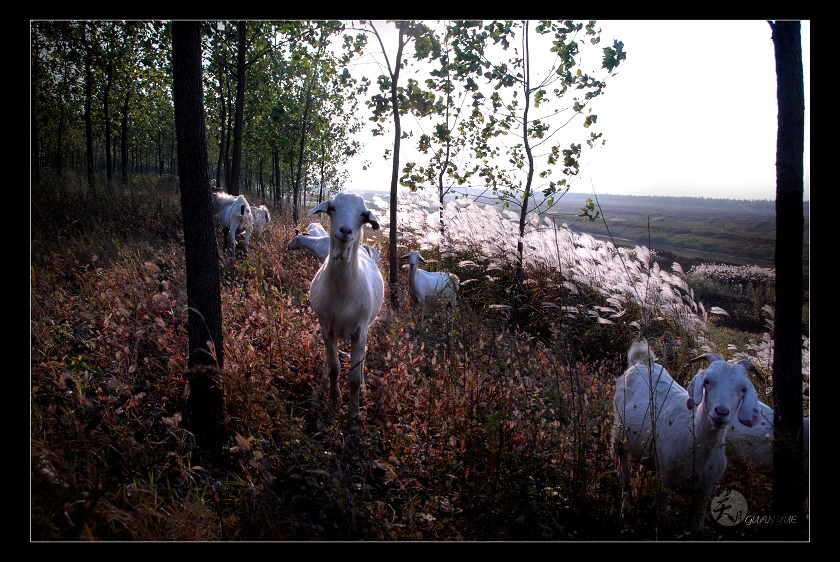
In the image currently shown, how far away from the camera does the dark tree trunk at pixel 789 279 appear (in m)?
2.58

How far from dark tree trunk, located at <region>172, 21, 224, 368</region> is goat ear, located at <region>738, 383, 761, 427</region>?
3375 millimetres

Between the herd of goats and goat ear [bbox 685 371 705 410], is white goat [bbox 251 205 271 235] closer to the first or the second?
the herd of goats

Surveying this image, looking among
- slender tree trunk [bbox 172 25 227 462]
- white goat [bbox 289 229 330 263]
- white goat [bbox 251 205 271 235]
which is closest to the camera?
slender tree trunk [bbox 172 25 227 462]

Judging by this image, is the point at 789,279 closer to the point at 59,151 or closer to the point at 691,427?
the point at 691,427

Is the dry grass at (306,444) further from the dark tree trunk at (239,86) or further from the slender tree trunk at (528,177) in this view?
the dark tree trunk at (239,86)

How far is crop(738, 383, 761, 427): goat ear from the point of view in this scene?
8.69 feet

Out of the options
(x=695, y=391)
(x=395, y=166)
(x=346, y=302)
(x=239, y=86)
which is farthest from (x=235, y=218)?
(x=695, y=391)

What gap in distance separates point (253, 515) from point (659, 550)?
2.40 meters

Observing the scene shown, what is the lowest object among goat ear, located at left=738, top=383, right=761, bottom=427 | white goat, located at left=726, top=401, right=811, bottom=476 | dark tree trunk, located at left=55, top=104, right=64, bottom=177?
white goat, located at left=726, top=401, right=811, bottom=476

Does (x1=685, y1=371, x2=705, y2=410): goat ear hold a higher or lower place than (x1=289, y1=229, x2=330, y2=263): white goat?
lower

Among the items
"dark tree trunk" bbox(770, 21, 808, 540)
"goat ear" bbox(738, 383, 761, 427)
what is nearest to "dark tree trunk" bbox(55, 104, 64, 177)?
"dark tree trunk" bbox(770, 21, 808, 540)

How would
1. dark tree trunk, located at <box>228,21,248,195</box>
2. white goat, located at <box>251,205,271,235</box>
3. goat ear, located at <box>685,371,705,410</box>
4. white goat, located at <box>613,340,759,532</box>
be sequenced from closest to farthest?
white goat, located at <box>613,340,759,532</box>, goat ear, located at <box>685,371,705,410</box>, dark tree trunk, located at <box>228,21,248,195</box>, white goat, located at <box>251,205,271,235</box>

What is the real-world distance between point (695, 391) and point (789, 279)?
35.5 inches
